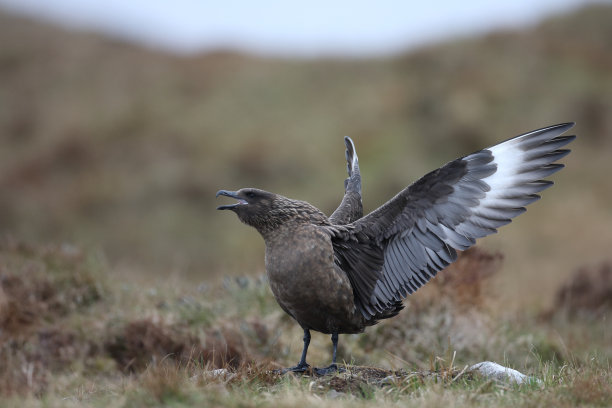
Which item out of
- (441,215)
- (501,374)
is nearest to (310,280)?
(441,215)

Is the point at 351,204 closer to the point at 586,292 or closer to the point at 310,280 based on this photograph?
the point at 310,280

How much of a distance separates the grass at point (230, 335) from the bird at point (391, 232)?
1.46 ft

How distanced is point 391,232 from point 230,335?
217 cm

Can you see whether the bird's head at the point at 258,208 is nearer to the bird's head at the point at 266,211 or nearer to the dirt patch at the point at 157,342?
the bird's head at the point at 266,211

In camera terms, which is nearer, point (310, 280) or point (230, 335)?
point (310, 280)

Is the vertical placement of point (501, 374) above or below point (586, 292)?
above

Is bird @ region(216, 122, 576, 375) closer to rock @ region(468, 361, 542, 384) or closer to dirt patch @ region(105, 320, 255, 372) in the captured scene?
rock @ region(468, 361, 542, 384)

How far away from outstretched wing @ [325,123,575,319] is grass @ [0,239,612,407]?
58cm

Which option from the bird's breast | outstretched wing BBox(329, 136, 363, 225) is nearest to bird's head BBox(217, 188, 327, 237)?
the bird's breast

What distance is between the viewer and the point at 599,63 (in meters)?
18.7

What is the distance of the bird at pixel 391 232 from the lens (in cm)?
393

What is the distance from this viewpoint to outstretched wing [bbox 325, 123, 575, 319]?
3.92 meters

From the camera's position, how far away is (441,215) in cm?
402

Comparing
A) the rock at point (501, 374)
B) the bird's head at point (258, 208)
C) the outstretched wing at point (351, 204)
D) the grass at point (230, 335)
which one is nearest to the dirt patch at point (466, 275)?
the grass at point (230, 335)
